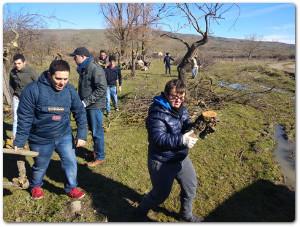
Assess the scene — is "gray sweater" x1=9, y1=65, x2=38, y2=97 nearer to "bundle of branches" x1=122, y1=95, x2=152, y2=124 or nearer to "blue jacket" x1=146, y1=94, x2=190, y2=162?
"bundle of branches" x1=122, y1=95, x2=152, y2=124

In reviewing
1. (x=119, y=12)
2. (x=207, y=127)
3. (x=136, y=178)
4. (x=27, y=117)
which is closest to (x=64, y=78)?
(x=27, y=117)

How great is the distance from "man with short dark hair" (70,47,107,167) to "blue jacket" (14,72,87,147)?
974 millimetres

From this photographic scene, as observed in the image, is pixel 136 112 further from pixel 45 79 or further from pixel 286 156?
pixel 45 79

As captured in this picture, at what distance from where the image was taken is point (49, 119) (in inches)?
156

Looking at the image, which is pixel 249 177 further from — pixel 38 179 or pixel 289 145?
pixel 38 179

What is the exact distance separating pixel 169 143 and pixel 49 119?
1616 mm

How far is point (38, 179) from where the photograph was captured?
4379 mm

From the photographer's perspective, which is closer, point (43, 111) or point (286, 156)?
point (43, 111)

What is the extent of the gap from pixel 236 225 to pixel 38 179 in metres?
2.65

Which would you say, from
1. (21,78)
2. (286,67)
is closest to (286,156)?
(21,78)

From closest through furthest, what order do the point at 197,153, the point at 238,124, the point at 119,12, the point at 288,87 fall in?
the point at 197,153 < the point at 238,124 < the point at 288,87 < the point at 119,12

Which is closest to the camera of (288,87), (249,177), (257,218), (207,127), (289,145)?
(207,127)

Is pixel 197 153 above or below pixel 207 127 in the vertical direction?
below

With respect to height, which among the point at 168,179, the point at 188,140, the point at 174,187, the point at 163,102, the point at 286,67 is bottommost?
the point at 174,187
